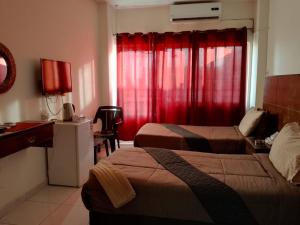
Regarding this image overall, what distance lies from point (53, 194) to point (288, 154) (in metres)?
2.53

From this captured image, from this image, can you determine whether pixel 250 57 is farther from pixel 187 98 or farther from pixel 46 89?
pixel 46 89

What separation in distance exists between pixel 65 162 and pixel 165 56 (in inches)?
108

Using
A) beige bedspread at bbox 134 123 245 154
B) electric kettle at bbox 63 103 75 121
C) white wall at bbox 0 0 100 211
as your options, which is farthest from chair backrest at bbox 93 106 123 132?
electric kettle at bbox 63 103 75 121

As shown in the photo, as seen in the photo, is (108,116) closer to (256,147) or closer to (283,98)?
(256,147)

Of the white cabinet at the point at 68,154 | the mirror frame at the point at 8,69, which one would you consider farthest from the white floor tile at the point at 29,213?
the mirror frame at the point at 8,69

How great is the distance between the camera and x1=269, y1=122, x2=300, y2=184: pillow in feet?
6.05

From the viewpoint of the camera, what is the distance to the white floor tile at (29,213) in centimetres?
242

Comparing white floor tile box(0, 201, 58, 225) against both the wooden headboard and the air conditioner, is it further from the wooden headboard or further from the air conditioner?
the air conditioner

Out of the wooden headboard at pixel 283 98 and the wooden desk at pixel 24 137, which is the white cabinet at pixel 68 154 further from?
the wooden headboard at pixel 283 98

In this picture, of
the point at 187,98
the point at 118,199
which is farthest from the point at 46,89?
the point at 187,98

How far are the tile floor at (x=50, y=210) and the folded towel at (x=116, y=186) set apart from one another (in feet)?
2.27

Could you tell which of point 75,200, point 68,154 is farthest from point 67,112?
point 75,200

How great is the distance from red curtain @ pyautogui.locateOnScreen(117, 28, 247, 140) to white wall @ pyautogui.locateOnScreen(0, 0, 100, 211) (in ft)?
3.85

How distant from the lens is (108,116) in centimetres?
456
